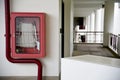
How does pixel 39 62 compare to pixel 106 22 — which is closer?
pixel 39 62

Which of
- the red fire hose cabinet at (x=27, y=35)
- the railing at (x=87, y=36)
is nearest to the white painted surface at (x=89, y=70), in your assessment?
the red fire hose cabinet at (x=27, y=35)

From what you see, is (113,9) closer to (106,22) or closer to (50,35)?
(106,22)

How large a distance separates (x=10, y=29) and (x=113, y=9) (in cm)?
722

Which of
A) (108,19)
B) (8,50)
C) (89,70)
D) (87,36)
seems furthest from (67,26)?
(87,36)

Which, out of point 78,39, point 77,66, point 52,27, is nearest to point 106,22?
point 78,39

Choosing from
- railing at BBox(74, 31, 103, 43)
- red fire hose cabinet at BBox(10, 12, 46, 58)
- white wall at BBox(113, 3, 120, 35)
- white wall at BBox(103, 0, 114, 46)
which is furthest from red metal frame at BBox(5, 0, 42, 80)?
railing at BBox(74, 31, 103, 43)

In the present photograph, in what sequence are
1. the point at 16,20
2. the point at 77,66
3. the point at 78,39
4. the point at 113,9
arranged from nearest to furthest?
the point at 77,66 → the point at 16,20 → the point at 113,9 → the point at 78,39

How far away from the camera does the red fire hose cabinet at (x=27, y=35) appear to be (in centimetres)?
235

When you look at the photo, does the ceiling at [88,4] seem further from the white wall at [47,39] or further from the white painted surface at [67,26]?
the white wall at [47,39]

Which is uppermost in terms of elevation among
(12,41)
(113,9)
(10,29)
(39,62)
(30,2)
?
(113,9)

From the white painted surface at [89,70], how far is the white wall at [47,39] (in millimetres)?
1039

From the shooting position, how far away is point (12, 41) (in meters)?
2.38

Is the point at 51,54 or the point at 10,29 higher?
the point at 10,29

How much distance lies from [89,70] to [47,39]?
1243mm
